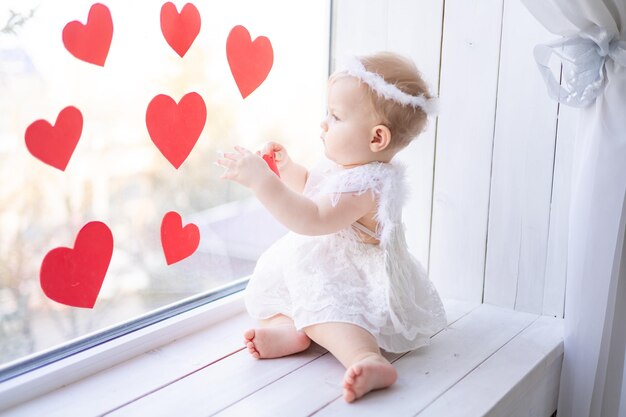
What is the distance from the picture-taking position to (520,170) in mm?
1515

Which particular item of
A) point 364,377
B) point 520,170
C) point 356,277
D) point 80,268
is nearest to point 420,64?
point 520,170

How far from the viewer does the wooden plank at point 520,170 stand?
148 centimetres

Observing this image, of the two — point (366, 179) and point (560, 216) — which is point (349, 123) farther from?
point (560, 216)

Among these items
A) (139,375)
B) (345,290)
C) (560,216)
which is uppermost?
(560,216)

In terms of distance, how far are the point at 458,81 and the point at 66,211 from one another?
88cm

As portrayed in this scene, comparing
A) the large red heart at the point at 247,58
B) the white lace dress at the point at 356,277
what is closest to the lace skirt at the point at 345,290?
the white lace dress at the point at 356,277

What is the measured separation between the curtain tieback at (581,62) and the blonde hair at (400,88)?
0.75 ft

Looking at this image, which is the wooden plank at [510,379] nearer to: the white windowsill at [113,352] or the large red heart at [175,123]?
the white windowsill at [113,352]

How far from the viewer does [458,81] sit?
1.56 m

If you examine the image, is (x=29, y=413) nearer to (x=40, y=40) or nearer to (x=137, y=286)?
(x=137, y=286)

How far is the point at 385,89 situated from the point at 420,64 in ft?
1.31

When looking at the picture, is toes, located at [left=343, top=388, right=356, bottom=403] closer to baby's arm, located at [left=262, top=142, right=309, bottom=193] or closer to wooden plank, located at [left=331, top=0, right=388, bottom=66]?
baby's arm, located at [left=262, top=142, right=309, bottom=193]

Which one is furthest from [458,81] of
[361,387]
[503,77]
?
[361,387]

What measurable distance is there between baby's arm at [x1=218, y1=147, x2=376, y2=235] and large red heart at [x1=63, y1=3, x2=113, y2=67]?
0.27m
